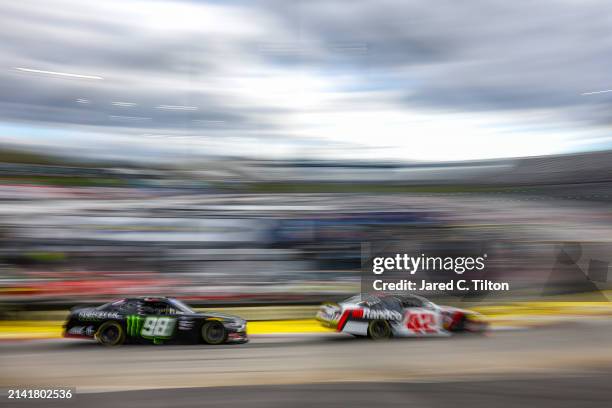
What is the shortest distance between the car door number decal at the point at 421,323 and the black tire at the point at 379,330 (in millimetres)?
214

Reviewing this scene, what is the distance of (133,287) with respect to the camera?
→ 6.44m

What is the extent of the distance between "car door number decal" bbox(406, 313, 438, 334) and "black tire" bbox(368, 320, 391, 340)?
214mm

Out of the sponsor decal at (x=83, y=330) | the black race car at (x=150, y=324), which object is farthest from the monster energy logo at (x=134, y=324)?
the sponsor decal at (x=83, y=330)

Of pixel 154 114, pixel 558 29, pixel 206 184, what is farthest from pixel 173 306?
pixel 558 29

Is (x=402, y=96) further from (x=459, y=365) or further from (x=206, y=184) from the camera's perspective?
(x=459, y=365)

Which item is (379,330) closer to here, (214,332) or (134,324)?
(214,332)

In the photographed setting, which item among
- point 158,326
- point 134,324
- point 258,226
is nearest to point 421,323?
point 158,326

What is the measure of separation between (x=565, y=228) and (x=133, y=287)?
730 cm

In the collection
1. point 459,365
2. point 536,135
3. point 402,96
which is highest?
point 402,96

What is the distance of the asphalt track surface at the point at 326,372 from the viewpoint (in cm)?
293

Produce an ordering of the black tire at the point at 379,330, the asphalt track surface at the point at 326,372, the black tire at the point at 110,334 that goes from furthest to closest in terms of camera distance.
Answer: the black tire at the point at 379,330 < the black tire at the point at 110,334 < the asphalt track surface at the point at 326,372

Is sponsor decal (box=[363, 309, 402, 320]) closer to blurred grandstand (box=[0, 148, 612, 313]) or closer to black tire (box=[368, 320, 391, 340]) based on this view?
black tire (box=[368, 320, 391, 340])

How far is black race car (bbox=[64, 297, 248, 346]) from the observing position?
425 centimetres

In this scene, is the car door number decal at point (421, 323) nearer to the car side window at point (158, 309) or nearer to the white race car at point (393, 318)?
the white race car at point (393, 318)
